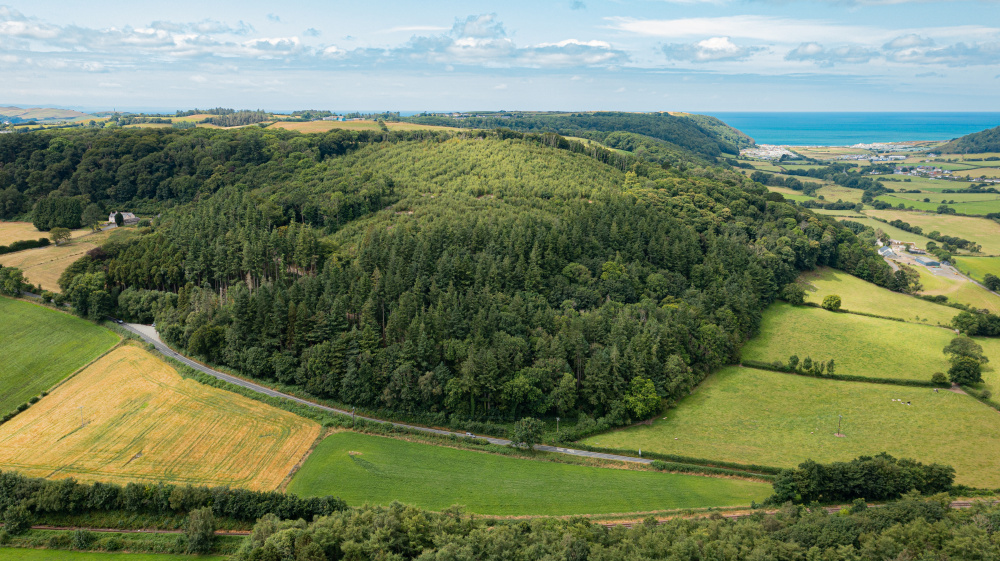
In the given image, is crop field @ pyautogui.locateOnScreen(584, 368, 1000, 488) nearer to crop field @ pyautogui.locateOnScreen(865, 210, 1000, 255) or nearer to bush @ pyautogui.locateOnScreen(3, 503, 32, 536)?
bush @ pyautogui.locateOnScreen(3, 503, 32, 536)

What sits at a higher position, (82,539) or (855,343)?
(855,343)

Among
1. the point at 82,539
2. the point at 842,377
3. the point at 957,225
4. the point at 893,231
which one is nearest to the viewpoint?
the point at 82,539

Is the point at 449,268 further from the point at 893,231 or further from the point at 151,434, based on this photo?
the point at 893,231

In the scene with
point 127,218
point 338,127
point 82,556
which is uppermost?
point 338,127

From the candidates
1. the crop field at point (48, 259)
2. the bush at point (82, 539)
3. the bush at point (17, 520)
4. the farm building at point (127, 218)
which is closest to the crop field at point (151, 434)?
the bush at point (17, 520)

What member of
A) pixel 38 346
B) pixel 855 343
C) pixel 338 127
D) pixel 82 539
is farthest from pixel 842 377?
pixel 338 127

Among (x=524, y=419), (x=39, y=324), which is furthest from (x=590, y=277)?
(x=39, y=324)

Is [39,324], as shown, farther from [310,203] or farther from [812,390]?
[812,390]
